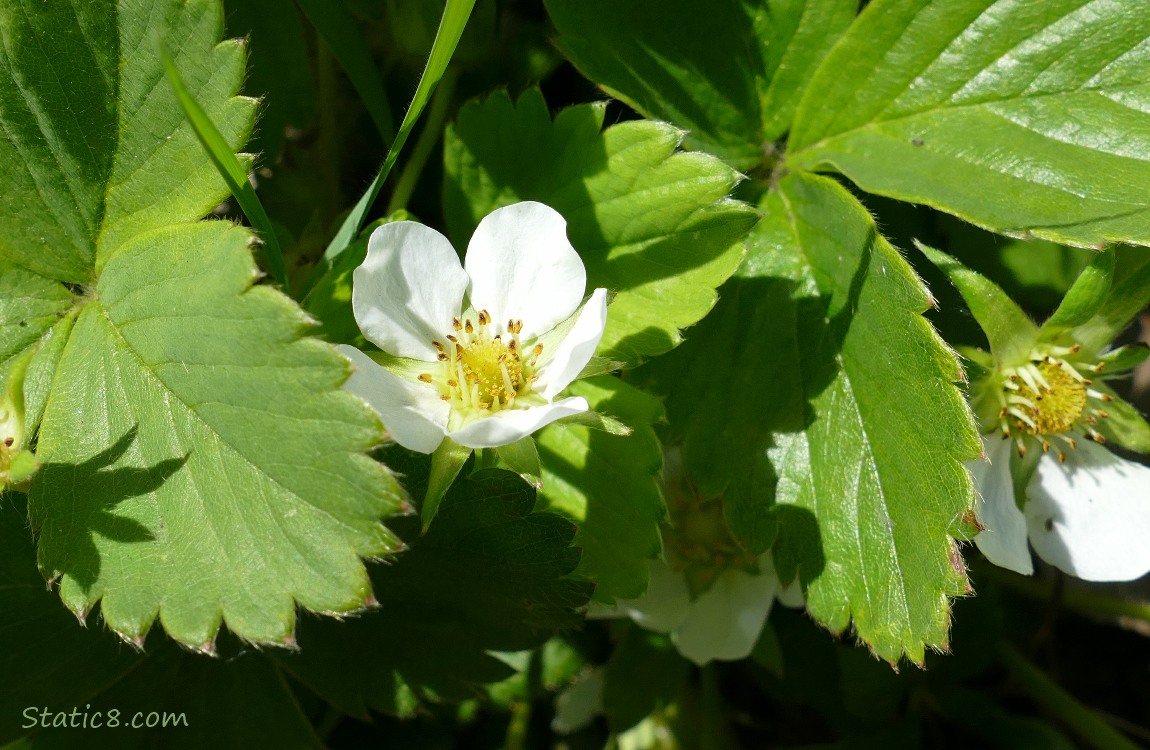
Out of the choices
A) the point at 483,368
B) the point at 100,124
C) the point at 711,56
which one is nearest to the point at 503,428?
the point at 483,368

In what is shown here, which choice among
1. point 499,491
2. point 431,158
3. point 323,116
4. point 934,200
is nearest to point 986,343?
point 934,200

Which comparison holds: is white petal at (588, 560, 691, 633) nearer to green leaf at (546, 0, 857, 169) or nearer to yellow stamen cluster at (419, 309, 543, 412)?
yellow stamen cluster at (419, 309, 543, 412)

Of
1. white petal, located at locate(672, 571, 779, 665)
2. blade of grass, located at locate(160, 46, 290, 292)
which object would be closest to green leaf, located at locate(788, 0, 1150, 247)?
white petal, located at locate(672, 571, 779, 665)

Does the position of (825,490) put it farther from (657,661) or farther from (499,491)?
(657,661)

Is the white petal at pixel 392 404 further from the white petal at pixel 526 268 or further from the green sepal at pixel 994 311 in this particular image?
the green sepal at pixel 994 311

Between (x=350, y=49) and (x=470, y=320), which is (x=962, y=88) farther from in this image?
(x=350, y=49)

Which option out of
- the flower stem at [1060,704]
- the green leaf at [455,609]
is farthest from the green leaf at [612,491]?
the flower stem at [1060,704]

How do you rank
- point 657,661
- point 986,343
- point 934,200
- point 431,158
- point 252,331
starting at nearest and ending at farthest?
point 252,331, point 934,200, point 986,343, point 431,158, point 657,661
